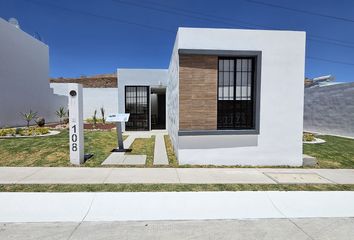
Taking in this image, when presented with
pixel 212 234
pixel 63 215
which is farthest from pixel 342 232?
pixel 63 215

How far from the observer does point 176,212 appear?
14.0 ft

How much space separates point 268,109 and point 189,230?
5443 mm

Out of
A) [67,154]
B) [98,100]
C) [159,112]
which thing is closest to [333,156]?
[67,154]

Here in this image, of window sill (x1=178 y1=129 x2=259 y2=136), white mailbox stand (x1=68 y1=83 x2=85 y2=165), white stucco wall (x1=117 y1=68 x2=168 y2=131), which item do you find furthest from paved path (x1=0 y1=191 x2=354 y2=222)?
white stucco wall (x1=117 y1=68 x2=168 y2=131)

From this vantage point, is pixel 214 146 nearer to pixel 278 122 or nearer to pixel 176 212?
pixel 278 122

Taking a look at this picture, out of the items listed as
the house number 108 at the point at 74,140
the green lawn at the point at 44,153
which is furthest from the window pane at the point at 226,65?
the house number 108 at the point at 74,140

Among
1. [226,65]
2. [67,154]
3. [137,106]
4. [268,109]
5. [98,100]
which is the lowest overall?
[67,154]

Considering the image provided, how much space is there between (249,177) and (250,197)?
4.87 ft

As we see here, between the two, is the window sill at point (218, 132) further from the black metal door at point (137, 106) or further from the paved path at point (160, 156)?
the black metal door at point (137, 106)

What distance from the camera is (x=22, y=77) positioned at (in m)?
20.9

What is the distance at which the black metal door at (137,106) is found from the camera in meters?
17.2

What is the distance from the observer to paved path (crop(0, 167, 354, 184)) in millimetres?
5965

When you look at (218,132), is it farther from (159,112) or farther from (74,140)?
(159,112)

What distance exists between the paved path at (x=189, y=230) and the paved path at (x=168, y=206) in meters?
0.19
